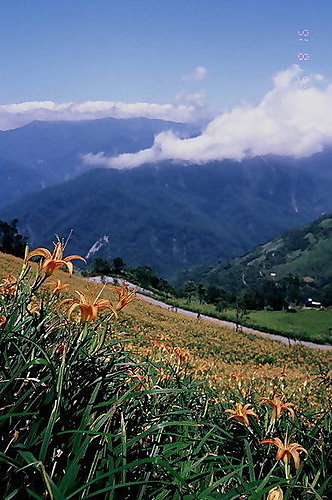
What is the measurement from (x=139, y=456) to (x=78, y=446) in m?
0.48

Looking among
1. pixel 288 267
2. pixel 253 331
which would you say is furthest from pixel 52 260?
pixel 288 267

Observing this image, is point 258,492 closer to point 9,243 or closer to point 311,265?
point 9,243

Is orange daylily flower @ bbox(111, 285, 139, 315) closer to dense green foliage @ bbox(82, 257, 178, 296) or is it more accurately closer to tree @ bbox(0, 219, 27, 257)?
tree @ bbox(0, 219, 27, 257)

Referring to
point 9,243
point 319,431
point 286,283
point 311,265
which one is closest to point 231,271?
point 311,265

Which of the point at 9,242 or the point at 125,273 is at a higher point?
the point at 9,242

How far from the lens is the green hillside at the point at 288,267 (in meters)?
158

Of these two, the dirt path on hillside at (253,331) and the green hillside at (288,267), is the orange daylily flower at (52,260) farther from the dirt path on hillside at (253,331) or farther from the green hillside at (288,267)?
the green hillside at (288,267)

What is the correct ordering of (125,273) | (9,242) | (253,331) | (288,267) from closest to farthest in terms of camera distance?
1. (253,331)
2. (9,242)
3. (125,273)
4. (288,267)

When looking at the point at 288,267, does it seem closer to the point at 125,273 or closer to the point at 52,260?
the point at 125,273

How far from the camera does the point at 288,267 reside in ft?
577

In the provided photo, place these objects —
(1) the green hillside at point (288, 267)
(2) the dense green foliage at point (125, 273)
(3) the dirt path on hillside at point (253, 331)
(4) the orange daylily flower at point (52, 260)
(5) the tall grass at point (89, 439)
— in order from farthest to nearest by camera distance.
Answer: (1) the green hillside at point (288, 267)
(2) the dense green foliage at point (125, 273)
(3) the dirt path on hillside at point (253, 331)
(4) the orange daylily flower at point (52, 260)
(5) the tall grass at point (89, 439)

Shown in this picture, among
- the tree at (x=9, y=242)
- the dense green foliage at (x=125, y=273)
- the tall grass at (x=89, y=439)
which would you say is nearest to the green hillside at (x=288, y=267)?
the dense green foliage at (x=125, y=273)

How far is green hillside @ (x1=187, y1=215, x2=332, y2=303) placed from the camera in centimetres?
15775

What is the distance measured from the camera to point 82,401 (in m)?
1.96
